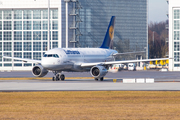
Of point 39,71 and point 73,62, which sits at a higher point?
point 73,62

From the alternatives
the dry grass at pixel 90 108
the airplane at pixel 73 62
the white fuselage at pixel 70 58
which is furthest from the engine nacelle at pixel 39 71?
the dry grass at pixel 90 108

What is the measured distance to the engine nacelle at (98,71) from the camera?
4709cm

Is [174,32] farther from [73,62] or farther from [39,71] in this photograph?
[39,71]

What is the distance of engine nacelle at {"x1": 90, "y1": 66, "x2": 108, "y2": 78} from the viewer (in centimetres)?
4709

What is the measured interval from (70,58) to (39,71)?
5240mm

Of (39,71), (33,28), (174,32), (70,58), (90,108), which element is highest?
(33,28)

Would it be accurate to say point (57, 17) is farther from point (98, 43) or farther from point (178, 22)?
point (178, 22)

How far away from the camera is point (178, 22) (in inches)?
4707

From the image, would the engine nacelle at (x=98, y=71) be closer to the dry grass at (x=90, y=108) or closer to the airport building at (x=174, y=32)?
the dry grass at (x=90, y=108)

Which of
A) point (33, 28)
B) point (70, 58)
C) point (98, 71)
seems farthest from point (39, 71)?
point (33, 28)

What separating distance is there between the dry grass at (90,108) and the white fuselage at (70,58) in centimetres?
2163

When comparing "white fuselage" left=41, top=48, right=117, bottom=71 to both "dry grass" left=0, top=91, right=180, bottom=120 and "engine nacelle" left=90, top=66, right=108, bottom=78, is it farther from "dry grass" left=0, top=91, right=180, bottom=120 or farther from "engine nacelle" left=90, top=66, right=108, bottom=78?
"dry grass" left=0, top=91, right=180, bottom=120

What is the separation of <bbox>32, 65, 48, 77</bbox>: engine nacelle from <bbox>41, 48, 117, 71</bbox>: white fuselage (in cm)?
353

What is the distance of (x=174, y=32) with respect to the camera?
120375 millimetres
